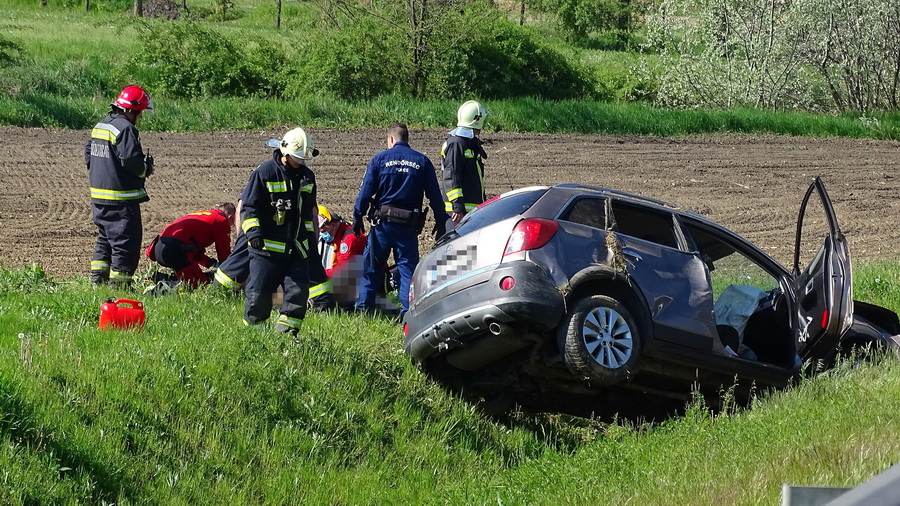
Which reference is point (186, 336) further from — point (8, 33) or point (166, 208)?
point (8, 33)

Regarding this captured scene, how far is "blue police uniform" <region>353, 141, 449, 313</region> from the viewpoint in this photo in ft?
32.6

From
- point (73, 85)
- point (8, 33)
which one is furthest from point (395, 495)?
point (8, 33)

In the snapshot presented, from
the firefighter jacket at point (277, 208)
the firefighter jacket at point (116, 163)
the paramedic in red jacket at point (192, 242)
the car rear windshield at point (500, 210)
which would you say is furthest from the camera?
the paramedic in red jacket at point (192, 242)

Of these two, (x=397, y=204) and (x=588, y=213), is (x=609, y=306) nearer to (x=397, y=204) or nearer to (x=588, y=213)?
(x=588, y=213)

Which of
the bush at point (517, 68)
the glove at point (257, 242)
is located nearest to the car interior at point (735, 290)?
the glove at point (257, 242)

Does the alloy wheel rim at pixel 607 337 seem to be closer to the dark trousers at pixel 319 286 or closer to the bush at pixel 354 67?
the dark trousers at pixel 319 286

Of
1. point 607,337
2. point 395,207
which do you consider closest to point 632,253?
A: point 607,337

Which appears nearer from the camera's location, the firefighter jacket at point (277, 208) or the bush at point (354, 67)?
the firefighter jacket at point (277, 208)

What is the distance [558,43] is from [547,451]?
4684 centimetres

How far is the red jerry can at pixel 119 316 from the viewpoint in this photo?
326 inches

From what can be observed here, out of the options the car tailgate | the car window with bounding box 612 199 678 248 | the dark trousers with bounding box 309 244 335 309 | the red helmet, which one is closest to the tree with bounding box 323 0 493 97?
the red helmet

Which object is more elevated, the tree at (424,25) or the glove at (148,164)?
the tree at (424,25)

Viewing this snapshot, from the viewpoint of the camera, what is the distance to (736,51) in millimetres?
30094

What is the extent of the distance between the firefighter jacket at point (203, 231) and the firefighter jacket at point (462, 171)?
2.26m
